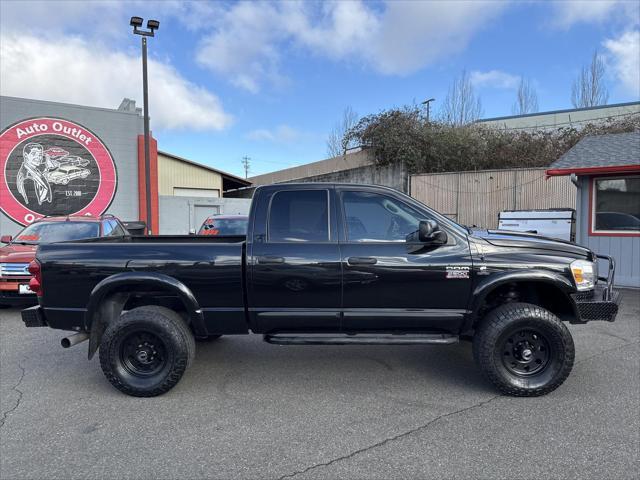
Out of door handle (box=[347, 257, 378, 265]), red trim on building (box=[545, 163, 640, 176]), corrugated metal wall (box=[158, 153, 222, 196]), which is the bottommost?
door handle (box=[347, 257, 378, 265])

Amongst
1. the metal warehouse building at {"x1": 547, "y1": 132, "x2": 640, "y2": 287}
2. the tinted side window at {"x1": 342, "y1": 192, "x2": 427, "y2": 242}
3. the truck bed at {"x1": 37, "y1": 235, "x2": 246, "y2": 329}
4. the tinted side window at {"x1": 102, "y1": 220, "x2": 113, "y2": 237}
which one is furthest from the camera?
the metal warehouse building at {"x1": 547, "y1": 132, "x2": 640, "y2": 287}

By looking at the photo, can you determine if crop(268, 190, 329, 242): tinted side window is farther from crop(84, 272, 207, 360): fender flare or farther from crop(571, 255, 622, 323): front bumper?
crop(571, 255, 622, 323): front bumper

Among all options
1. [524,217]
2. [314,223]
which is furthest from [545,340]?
[524,217]

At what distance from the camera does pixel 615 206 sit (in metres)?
9.80

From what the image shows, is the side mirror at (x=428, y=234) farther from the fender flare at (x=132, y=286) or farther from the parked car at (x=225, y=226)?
the parked car at (x=225, y=226)

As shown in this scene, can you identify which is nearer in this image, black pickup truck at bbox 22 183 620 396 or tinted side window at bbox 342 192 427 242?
black pickup truck at bbox 22 183 620 396

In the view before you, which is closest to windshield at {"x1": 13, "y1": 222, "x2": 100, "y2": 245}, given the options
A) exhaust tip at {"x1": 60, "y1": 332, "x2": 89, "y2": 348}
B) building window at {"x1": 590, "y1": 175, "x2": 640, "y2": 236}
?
exhaust tip at {"x1": 60, "y1": 332, "x2": 89, "y2": 348}

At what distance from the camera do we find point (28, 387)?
445cm

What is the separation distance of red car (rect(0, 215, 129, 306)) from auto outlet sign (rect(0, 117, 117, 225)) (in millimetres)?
7188

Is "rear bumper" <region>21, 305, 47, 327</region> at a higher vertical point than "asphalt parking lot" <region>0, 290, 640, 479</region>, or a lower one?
higher

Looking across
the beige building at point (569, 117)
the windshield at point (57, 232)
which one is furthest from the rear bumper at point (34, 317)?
the beige building at point (569, 117)

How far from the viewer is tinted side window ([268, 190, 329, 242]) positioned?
4.33 metres

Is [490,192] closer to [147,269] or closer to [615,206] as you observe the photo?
[615,206]

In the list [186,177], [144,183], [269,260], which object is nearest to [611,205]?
[269,260]
